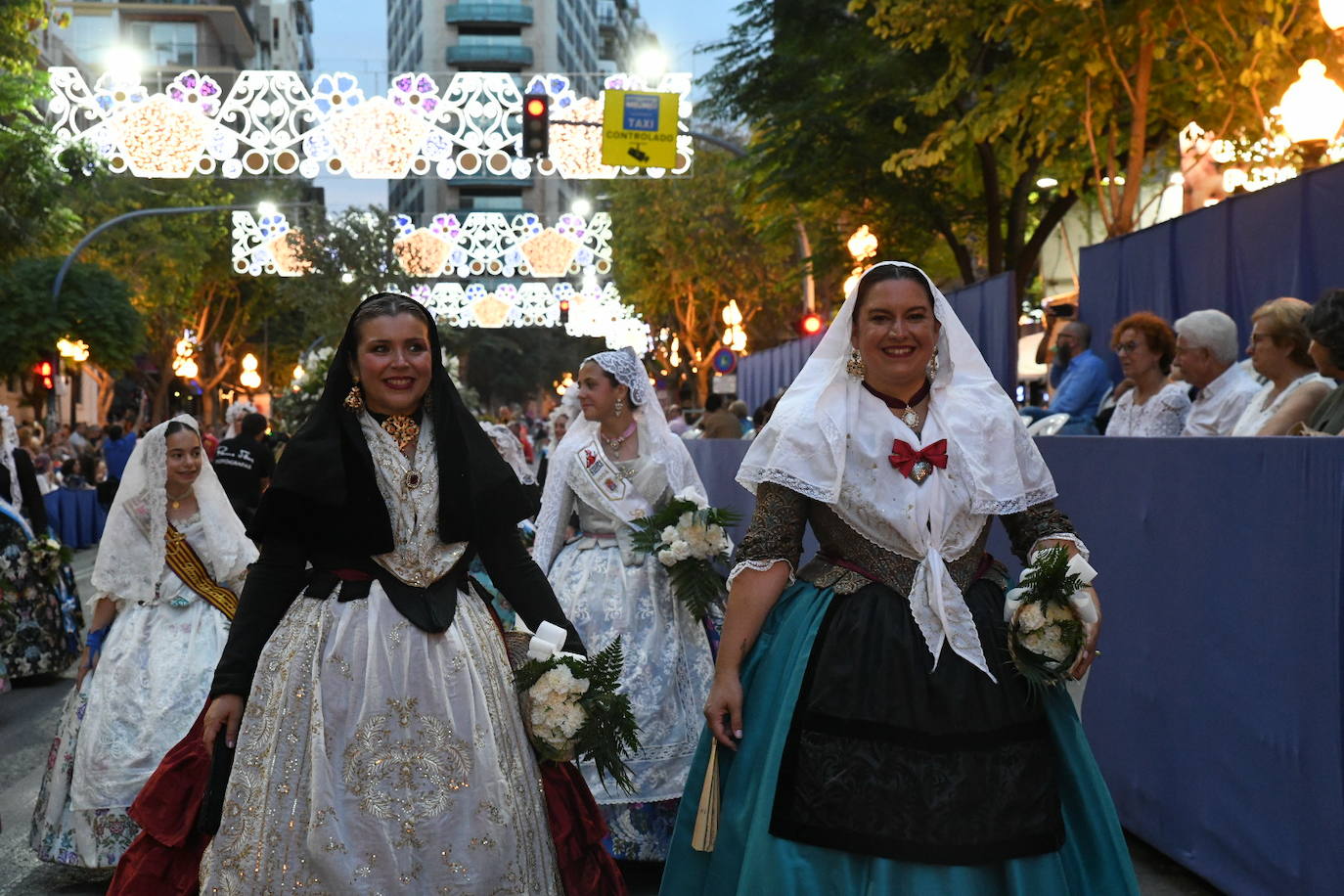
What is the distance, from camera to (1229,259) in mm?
10062

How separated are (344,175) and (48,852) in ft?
83.9

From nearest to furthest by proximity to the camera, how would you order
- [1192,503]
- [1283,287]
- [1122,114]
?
[1192,503] < [1283,287] < [1122,114]

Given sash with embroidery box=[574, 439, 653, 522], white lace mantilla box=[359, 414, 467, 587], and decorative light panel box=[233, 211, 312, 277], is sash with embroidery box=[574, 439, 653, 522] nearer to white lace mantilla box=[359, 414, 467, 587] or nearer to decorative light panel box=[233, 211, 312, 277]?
white lace mantilla box=[359, 414, 467, 587]

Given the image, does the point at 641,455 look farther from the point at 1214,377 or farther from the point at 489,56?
the point at 489,56

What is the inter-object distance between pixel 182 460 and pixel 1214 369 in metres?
5.11

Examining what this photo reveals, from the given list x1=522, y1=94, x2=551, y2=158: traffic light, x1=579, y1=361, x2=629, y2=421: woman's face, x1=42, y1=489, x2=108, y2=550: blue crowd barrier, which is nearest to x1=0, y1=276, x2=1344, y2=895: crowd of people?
x1=579, y1=361, x2=629, y2=421: woman's face

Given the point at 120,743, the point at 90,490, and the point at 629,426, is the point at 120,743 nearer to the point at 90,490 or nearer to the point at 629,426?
the point at 629,426

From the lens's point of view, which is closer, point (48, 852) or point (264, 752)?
point (264, 752)

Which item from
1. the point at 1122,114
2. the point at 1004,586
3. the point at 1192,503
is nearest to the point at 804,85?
the point at 1122,114

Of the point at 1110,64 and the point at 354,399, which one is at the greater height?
the point at 1110,64

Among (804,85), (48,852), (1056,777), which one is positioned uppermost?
(804,85)

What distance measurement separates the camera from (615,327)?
2083 inches

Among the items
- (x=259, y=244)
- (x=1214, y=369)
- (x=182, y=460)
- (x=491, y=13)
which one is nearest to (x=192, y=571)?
(x=182, y=460)

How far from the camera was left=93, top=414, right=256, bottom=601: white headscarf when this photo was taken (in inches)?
257
